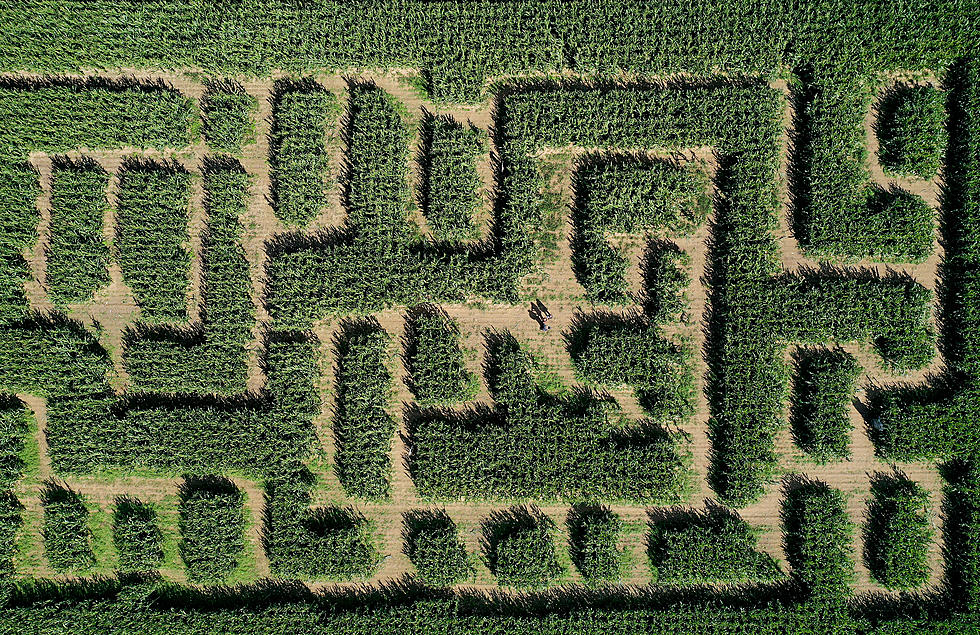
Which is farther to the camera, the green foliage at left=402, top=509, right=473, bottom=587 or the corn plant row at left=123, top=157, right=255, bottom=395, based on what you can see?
the corn plant row at left=123, top=157, right=255, bottom=395

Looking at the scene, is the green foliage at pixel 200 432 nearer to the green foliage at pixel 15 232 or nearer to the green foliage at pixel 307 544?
the green foliage at pixel 307 544

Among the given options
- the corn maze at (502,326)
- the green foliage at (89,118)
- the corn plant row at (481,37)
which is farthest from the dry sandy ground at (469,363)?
the corn plant row at (481,37)

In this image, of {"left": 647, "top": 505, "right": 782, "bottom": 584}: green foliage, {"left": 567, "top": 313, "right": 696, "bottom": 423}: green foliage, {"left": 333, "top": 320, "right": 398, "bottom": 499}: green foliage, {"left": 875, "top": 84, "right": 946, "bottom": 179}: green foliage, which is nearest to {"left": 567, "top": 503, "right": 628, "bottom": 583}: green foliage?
{"left": 647, "top": 505, "right": 782, "bottom": 584}: green foliage

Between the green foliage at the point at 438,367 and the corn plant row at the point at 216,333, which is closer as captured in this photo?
the green foliage at the point at 438,367

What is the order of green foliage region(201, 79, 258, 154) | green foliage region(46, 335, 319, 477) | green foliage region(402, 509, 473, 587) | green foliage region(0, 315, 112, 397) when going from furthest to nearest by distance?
1. green foliage region(201, 79, 258, 154)
2. green foliage region(0, 315, 112, 397)
3. green foliage region(46, 335, 319, 477)
4. green foliage region(402, 509, 473, 587)

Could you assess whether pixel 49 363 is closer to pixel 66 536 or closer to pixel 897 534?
pixel 66 536

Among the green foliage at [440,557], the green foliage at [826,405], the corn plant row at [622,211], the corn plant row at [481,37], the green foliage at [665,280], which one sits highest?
the corn plant row at [481,37]

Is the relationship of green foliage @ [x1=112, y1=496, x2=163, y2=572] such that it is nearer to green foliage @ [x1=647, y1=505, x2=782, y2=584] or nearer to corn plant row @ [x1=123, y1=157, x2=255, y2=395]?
corn plant row @ [x1=123, y1=157, x2=255, y2=395]

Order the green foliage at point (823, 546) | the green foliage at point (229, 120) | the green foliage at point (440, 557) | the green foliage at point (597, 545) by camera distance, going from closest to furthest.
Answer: the green foliage at point (823, 546) → the green foliage at point (597, 545) → the green foliage at point (440, 557) → the green foliage at point (229, 120)
